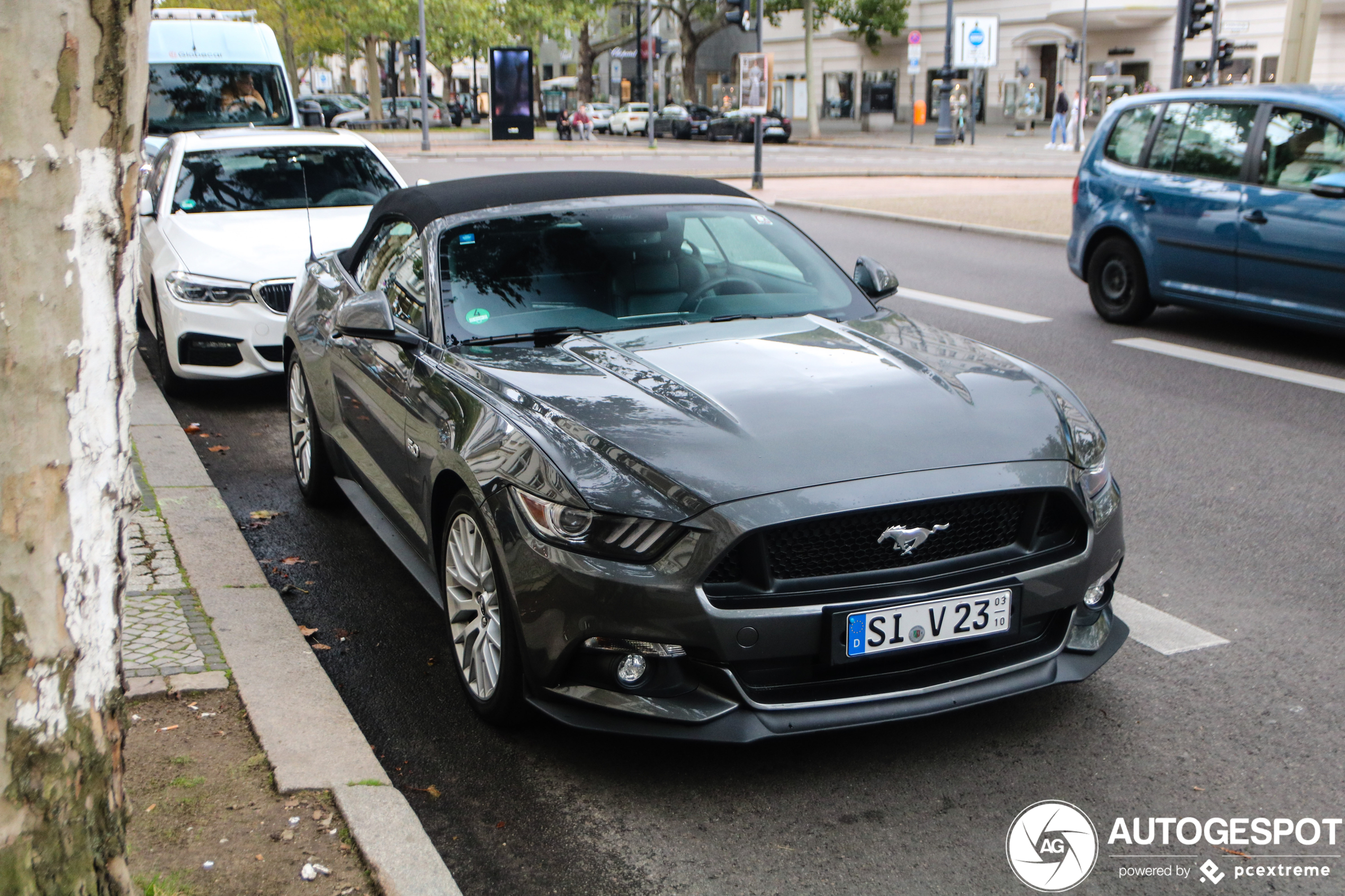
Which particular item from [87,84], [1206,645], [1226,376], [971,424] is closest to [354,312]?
[971,424]

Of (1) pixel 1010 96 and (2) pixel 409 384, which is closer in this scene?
(2) pixel 409 384

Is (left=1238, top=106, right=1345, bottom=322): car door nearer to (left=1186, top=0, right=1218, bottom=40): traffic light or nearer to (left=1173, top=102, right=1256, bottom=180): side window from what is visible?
(left=1173, top=102, right=1256, bottom=180): side window

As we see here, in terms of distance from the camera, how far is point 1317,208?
883 cm

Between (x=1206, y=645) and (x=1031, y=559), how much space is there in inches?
46.6

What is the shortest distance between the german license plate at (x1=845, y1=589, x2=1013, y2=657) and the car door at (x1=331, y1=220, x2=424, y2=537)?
1602 mm

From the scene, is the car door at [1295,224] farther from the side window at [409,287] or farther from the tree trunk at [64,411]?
the tree trunk at [64,411]

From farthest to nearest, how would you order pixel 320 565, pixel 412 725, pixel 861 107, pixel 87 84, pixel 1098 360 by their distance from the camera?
pixel 861 107
pixel 1098 360
pixel 320 565
pixel 412 725
pixel 87 84

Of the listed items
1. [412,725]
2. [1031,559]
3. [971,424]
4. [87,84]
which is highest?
[87,84]

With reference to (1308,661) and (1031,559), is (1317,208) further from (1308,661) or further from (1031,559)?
(1031,559)

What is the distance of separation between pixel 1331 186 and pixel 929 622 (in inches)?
261

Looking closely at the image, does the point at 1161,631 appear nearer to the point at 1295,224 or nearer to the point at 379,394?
the point at 379,394

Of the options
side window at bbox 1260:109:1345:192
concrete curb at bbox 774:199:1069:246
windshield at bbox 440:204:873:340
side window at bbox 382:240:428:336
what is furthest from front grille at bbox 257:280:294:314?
concrete curb at bbox 774:199:1069:246

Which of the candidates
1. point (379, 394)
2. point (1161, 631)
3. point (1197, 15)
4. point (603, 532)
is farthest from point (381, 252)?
point (1197, 15)

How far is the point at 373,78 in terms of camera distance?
198ft
